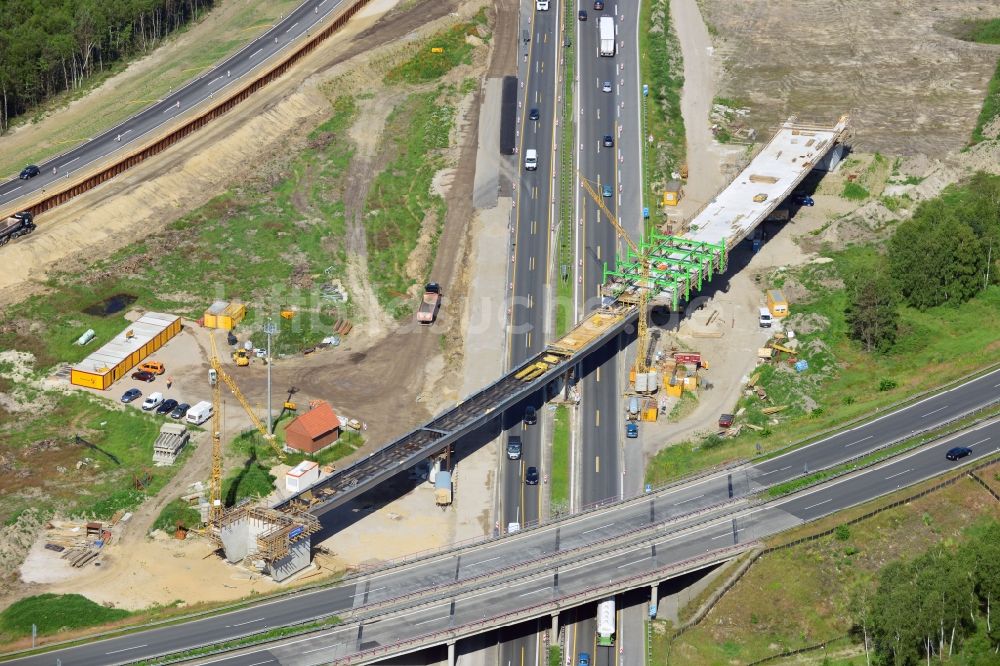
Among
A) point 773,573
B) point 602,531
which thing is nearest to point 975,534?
point 773,573

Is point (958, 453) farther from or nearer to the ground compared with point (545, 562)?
farther from the ground

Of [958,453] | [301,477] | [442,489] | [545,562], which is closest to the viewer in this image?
[545,562]

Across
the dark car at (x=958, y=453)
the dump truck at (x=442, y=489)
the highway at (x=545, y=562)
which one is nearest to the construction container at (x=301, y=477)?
the dump truck at (x=442, y=489)

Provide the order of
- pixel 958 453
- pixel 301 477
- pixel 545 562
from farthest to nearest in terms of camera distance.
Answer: pixel 301 477 → pixel 958 453 → pixel 545 562

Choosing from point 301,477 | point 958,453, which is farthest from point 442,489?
point 958,453

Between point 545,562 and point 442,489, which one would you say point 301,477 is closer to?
point 442,489

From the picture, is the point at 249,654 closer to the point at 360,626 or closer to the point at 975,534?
the point at 360,626

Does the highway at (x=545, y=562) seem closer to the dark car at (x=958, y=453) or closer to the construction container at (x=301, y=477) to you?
the dark car at (x=958, y=453)
